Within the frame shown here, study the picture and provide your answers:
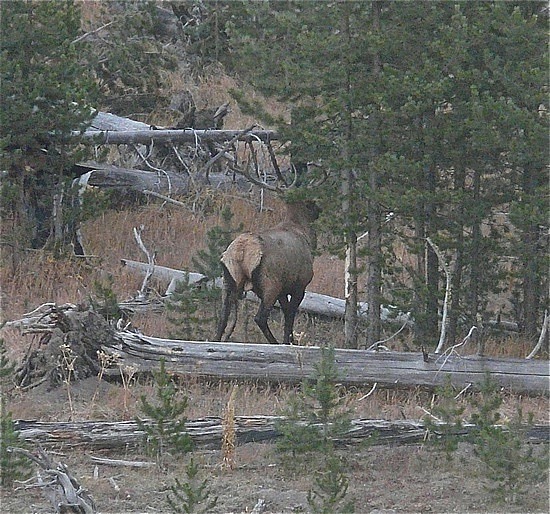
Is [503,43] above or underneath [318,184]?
above

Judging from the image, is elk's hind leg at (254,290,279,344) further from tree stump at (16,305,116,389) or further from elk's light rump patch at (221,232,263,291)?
tree stump at (16,305,116,389)

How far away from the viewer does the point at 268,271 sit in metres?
11.1

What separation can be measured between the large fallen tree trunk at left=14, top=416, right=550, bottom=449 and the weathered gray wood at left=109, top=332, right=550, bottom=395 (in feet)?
3.90

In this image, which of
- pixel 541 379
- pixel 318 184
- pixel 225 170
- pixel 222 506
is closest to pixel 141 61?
pixel 225 170

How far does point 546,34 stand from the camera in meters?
10.5

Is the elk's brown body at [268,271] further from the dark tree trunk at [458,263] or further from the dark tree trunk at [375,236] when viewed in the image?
the dark tree trunk at [458,263]

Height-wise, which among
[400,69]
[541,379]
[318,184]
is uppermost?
[400,69]

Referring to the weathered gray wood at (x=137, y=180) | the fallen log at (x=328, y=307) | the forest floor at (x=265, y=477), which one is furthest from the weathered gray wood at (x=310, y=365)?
the weathered gray wood at (x=137, y=180)

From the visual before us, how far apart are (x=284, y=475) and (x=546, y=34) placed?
5732 mm

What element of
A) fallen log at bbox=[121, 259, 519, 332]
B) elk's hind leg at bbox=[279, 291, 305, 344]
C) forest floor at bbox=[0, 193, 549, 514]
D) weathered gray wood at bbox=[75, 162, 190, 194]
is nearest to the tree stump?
forest floor at bbox=[0, 193, 549, 514]

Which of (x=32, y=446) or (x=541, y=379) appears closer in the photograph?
(x=32, y=446)

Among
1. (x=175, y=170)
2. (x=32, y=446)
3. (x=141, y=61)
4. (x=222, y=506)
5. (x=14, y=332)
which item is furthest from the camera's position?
(x=141, y=61)

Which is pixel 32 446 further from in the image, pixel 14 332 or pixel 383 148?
pixel 383 148

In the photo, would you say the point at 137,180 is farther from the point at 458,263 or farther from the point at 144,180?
the point at 458,263
